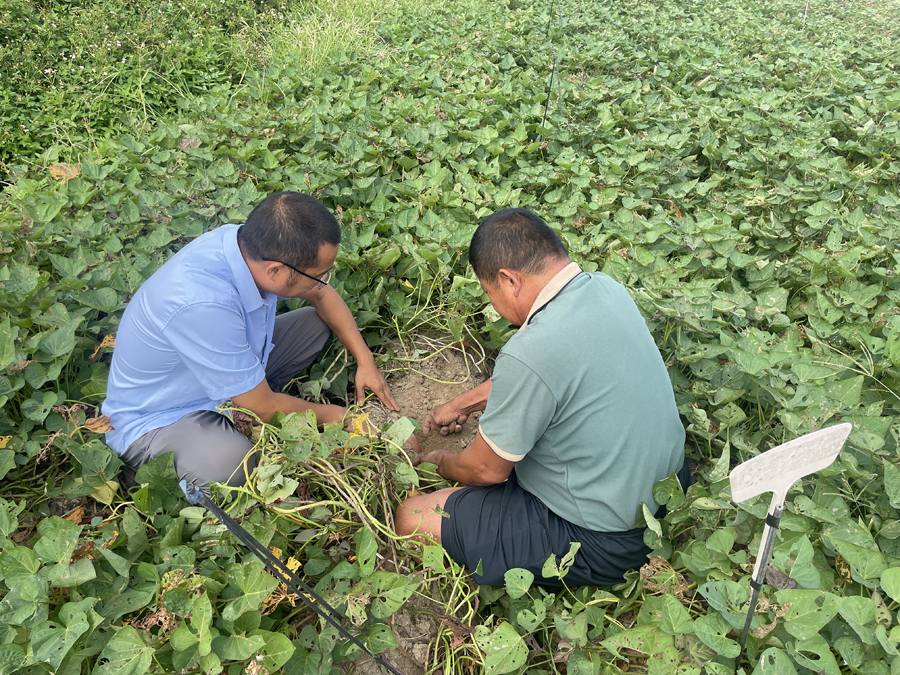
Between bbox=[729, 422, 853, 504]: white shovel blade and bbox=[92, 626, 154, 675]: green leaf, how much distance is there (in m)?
1.35

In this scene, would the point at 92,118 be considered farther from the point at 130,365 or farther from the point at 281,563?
the point at 281,563

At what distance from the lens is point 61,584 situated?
4.71 feet

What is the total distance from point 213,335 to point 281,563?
743mm

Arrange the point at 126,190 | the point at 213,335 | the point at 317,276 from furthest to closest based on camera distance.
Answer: the point at 126,190
the point at 317,276
the point at 213,335

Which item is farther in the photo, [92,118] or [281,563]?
[92,118]

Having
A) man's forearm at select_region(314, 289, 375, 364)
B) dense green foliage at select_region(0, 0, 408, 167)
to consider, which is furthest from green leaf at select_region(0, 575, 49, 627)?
dense green foliage at select_region(0, 0, 408, 167)

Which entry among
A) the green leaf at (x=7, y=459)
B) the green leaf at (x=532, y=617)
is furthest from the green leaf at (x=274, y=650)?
the green leaf at (x=7, y=459)

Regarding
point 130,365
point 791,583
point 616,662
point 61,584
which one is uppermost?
point 130,365

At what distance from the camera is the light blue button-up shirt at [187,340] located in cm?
187

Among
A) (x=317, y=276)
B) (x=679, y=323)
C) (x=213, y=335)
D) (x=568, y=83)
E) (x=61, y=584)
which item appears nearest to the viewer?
(x=61, y=584)

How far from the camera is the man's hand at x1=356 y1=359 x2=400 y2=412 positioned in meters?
2.46

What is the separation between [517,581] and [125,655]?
0.96 metres

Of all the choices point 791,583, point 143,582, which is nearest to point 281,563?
point 143,582

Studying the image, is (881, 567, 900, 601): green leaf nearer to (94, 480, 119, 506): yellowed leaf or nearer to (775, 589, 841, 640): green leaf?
(775, 589, 841, 640): green leaf
